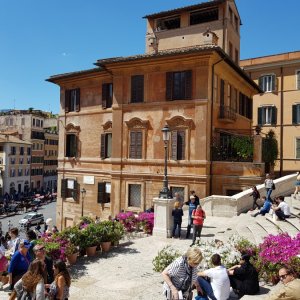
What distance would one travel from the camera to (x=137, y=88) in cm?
2230

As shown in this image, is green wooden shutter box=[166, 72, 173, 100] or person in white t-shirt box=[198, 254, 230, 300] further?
green wooden shutter box=[166, 72, 173, 100]

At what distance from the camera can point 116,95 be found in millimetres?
22953

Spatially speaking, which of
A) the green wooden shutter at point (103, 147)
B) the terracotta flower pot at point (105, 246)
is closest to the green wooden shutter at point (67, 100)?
the green wooden shutter at point (103, 147)

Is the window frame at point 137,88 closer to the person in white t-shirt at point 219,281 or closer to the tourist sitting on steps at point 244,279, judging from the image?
the tourist sitting on steps at point 244,279

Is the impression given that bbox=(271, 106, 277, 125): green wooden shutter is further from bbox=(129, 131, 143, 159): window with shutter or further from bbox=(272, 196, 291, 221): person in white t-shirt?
bbox=(272, 196, 291, 221): person in white t-shirt

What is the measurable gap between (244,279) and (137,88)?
641 inches

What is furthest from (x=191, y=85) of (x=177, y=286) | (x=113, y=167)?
(x=177, y=286)

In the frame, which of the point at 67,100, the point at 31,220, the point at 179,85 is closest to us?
the point at 179,85

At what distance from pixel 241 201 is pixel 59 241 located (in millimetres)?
10295

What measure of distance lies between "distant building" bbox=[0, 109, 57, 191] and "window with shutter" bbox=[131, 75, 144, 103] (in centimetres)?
5118

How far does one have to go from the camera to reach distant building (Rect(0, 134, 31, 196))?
2376 inches

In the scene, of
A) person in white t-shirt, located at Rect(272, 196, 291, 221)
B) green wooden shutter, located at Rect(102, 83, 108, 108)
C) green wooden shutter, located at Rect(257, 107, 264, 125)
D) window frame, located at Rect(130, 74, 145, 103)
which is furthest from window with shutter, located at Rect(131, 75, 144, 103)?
green wooden shutter, located at Rect(257, 107, 264, 125)

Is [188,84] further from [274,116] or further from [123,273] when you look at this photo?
[274,116]

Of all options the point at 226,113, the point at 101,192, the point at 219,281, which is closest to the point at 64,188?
the point at 101,192
